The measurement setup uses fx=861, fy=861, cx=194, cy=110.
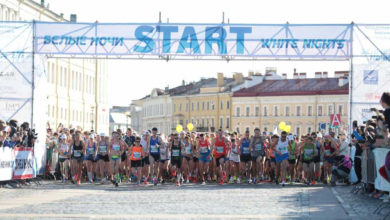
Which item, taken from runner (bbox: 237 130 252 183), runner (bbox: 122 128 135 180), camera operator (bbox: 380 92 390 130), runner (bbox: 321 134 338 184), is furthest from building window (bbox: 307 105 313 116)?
camera operator (bbox: 380 92 390 130)

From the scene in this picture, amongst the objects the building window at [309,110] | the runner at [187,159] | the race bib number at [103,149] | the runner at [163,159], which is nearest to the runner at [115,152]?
the race bib number at [103,149]

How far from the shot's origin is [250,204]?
17641 mm

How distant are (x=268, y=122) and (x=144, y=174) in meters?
92.1

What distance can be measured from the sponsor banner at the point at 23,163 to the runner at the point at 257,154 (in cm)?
691

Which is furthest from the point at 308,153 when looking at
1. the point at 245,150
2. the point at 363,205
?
the point at 363,205

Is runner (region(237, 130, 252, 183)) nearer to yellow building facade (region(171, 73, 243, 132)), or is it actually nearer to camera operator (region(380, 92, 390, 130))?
camera operator (region(380, 92, 390, 130))

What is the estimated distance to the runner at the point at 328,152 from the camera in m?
27.2

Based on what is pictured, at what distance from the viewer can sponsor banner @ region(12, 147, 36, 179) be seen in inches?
957

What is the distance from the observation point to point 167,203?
17.8 m

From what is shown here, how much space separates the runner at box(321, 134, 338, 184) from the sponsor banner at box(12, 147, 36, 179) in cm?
A: 916

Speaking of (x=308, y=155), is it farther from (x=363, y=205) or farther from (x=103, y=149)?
(x=363, y=205)

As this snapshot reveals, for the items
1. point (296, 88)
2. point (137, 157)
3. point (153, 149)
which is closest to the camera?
point (137, 157)

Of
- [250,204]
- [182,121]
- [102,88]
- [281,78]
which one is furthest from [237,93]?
[250,204]

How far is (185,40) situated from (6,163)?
7241 mm
